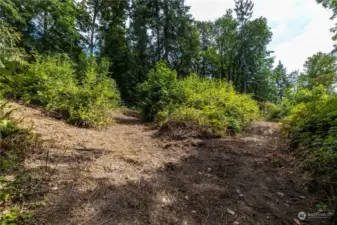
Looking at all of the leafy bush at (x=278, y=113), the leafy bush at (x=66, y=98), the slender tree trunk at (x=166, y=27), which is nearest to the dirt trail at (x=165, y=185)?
the leafy bush at (x=66, y=98)

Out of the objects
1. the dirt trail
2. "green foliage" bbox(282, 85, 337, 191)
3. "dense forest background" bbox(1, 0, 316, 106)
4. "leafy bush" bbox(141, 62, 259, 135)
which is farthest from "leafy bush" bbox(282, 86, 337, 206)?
"dense forest background" bbox(1, 0, 316, 106)

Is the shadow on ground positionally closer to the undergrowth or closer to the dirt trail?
the dirt trail

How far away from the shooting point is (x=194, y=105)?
549 cm

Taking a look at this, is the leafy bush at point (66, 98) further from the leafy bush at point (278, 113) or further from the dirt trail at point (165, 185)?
the leafy bush at point (278, 113)

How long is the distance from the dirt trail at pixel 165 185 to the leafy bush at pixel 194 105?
1.19 m

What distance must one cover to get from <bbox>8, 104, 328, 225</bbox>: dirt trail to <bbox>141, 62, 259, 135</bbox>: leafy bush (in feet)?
3.91

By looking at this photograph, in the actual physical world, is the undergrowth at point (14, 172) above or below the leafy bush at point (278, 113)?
below

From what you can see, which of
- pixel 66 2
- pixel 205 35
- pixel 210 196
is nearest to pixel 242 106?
pixel 210 196

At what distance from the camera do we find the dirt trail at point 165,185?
153 cm

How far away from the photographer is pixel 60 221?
4.42 feet

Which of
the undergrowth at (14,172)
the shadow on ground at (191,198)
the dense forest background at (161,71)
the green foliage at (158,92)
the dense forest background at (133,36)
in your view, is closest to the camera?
the undergrowth at (14,172)

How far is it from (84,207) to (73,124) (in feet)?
11.1

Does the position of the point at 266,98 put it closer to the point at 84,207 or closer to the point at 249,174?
the point at 249,174

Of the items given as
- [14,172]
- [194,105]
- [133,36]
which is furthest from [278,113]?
[133,36]
